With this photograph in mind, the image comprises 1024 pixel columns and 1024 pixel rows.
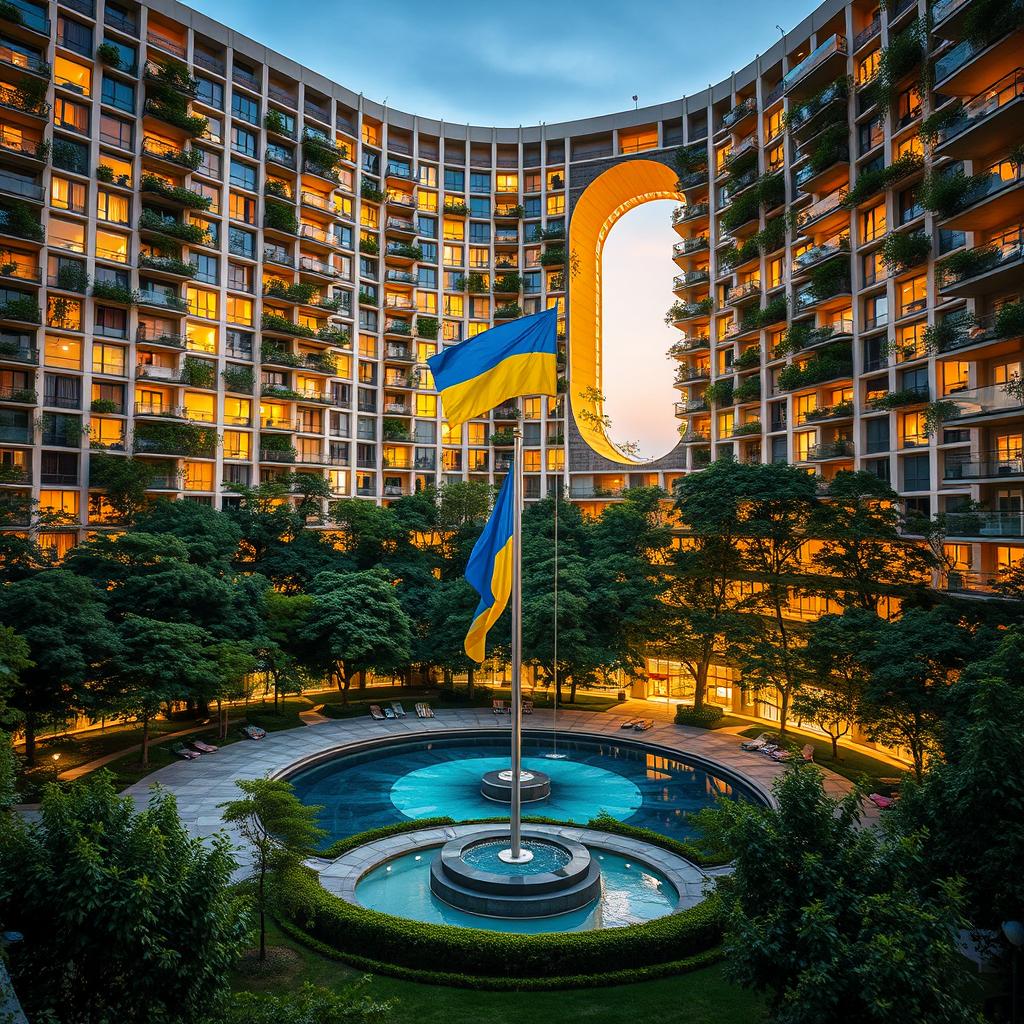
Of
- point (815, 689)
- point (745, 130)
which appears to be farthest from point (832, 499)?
point (745, 130)

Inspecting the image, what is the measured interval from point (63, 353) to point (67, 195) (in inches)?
376

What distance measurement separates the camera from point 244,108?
176ft

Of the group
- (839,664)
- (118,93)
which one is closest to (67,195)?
(118,93)

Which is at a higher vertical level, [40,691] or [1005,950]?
[40,691]

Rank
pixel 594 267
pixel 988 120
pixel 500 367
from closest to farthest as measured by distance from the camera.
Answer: pixel 500 367, pixel 988 120, pixel 594 267

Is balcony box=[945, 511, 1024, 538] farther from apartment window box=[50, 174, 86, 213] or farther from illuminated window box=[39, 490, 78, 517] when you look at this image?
apartment window box=[50, 174, 86, 213]

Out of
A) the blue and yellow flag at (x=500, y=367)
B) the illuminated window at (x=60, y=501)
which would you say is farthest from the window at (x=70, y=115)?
the blue and yellow flag at (x=500, y=367)

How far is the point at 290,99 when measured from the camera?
56.1 meters

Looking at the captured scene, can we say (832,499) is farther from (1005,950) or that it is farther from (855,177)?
(1005,950)

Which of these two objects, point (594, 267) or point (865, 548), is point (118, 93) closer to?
point (594, 267)

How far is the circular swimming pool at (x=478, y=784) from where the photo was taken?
94.2 ft

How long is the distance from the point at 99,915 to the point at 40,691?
72.7 feet

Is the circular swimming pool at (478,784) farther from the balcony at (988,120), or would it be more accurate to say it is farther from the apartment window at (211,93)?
the apartment window at (211,93)

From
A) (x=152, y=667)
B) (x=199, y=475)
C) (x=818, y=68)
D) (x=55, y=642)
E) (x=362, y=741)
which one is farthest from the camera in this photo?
(x=199, y=475)
